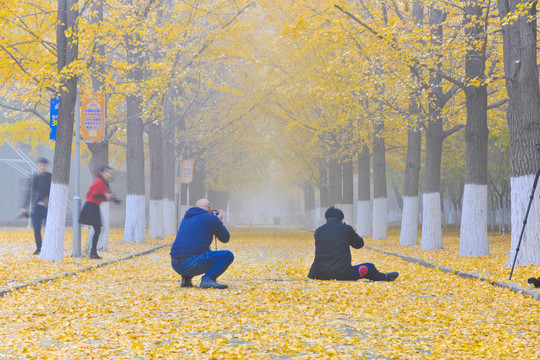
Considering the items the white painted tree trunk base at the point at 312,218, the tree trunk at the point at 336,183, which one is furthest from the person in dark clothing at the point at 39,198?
the white painted tree trunk base at the point at 312,218

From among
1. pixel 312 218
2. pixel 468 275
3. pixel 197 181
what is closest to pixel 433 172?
pixel 468 275

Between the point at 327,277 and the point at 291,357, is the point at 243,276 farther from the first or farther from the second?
the point at 291,357

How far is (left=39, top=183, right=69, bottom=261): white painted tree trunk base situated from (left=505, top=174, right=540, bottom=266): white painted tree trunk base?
9.42 m

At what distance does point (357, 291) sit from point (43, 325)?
4.93m

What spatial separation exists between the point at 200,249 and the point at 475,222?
9.04 metres

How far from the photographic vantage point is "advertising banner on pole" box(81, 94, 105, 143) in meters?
17.9

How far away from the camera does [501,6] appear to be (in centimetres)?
1535

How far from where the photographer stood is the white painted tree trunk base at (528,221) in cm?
1401

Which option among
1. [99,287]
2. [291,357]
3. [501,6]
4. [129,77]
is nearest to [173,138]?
[129,77]

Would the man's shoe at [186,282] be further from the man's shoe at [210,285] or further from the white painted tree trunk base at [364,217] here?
the white painted tree trunk base at [364,217]

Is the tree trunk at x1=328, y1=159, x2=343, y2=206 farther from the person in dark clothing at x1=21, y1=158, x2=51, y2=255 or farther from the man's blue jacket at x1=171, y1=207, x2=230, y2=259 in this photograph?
the man's blue jacket at x1=171, y1=207, x2=230, y2=259

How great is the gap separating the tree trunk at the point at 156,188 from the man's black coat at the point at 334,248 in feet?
55.6

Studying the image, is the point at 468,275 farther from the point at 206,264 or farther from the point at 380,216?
the point at 380,216

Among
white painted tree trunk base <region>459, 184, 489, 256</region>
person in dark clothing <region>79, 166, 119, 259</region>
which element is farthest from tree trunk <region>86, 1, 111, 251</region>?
white painted tree trunk base <region>459, 184, 489, 256</region>
